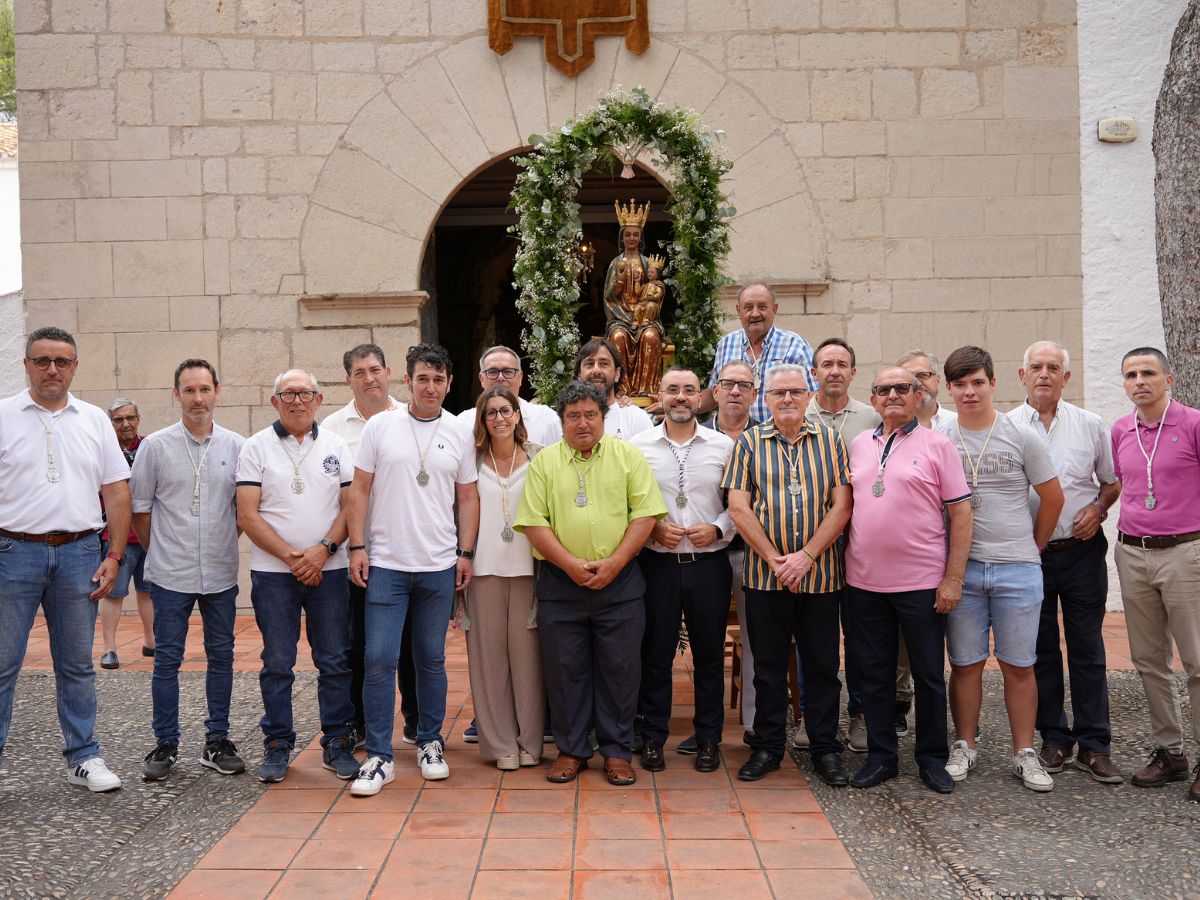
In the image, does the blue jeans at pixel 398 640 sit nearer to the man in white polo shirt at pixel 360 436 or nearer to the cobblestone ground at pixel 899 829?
the man in white polo shirt at pixel 360 436

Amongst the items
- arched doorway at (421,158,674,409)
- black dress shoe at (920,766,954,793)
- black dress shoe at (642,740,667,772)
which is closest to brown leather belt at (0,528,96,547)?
black dress shoe at (642,740,667,772)

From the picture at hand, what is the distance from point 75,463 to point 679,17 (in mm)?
6066

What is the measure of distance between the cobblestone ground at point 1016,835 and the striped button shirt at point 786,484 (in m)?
0.92


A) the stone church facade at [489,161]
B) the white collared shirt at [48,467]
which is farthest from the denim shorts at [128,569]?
the white collared shirt at [48,467]

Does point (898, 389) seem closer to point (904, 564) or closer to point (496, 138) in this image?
point (904, 564)

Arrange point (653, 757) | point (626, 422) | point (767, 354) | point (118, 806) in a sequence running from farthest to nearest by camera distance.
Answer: point (767, 354), point (626, 422), point (653, 757), point (118, 806)

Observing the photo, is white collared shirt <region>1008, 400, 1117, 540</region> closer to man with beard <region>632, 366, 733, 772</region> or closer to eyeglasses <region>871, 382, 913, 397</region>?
eyeglasses <region>871, 382, 913, 397</region>

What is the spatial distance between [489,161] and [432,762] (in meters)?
5.41

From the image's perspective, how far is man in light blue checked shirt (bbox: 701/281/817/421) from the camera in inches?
232

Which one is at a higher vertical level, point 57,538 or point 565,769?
point 57,538

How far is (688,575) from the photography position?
4816mm

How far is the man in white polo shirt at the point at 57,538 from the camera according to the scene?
449 cm

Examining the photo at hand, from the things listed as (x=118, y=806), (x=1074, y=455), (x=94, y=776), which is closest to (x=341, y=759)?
(x=118, y=806)

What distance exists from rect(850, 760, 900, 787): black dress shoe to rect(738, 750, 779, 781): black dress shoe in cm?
35
